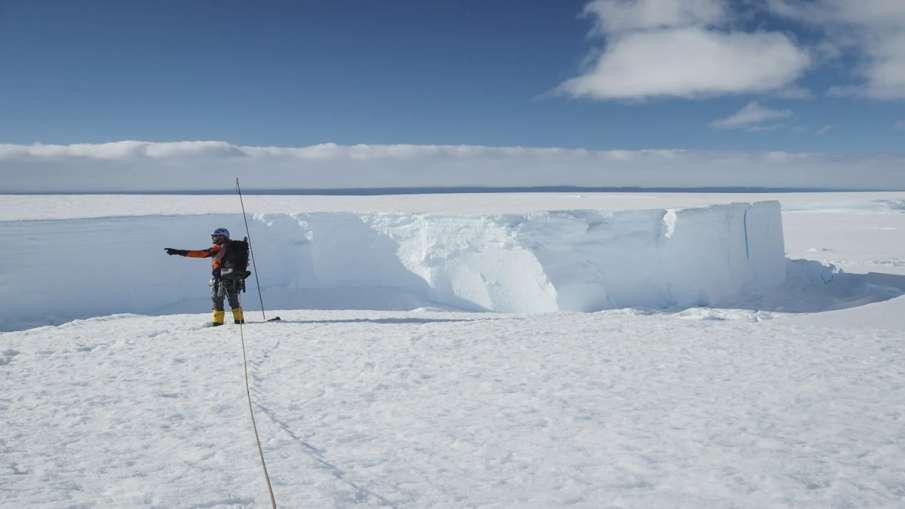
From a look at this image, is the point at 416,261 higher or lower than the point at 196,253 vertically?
lower

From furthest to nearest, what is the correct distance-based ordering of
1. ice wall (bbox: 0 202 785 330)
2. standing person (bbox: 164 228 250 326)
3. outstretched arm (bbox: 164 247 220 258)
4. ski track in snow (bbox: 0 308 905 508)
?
ice wall (bbox: 0 202 785 330)
standing person (bbox: 164 228 250 326)
outstretched arm (bbox: 164 247 220 258)
ski track in snow (bbox: 0 308 905 508)

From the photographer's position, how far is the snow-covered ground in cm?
265

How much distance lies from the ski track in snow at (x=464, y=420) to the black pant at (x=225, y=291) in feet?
2.84

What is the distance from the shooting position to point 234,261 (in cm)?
686

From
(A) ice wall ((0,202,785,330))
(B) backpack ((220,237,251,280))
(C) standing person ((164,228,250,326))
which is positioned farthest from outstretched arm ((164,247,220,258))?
(A) ice wall ((0,202,785,330))

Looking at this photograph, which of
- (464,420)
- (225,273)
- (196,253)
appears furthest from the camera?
A: (225,273)

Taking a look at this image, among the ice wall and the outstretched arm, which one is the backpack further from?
the ice wall

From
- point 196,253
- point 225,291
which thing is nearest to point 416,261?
point 225,291

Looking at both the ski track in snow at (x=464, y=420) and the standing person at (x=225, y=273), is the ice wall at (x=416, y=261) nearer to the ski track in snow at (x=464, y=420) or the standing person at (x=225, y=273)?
the standing person at (x=225, y=273)

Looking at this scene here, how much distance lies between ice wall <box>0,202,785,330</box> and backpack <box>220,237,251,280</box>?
373 cm

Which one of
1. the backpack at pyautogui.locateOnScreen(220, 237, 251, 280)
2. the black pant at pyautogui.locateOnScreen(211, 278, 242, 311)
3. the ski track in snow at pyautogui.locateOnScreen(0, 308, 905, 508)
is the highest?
the backpack at pyautogui.locateOnScreen(220, 237, 251, 280)

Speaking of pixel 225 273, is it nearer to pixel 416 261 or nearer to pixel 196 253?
pixel 196 253

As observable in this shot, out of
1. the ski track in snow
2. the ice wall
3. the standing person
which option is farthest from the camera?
the ice wall

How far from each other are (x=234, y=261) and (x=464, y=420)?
14.7 feet
